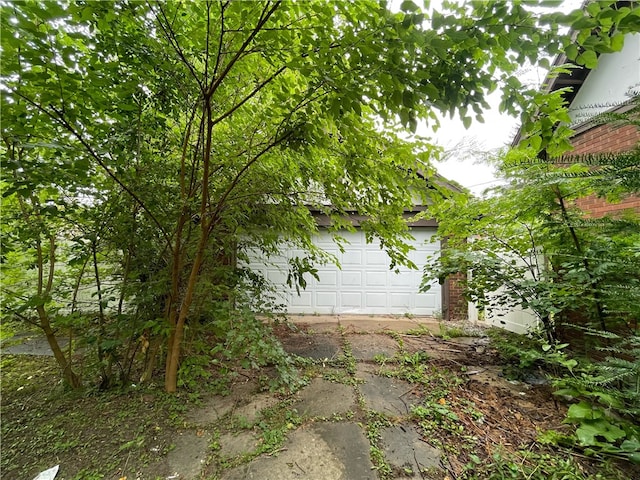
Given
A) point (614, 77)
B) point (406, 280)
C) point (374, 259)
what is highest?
point (614, 77)

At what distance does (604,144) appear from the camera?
12.0 feet

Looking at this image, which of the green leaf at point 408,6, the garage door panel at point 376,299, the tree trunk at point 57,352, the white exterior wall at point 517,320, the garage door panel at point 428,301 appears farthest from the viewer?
the garage door panel at point 376,299

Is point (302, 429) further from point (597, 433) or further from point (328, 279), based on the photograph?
point (328, 279)

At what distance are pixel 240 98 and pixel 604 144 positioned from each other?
472 centimetres

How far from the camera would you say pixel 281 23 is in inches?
60.5

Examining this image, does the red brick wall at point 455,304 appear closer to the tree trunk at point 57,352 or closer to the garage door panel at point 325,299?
the garage door panel at point 325,299

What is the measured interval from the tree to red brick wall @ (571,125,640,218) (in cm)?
313

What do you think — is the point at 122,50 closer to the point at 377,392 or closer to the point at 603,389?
the point at 377,392

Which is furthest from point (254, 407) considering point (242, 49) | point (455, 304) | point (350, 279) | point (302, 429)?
point (455, 304)

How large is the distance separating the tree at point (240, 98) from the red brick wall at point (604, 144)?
3129mm

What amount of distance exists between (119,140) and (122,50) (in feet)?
1.77

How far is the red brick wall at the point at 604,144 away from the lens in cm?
325

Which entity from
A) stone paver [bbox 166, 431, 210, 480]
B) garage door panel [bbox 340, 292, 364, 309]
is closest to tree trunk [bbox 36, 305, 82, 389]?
stone paver [bbox 166, 431, 210, 480]

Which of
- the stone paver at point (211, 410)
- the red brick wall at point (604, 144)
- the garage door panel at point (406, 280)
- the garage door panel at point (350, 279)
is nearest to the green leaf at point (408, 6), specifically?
the stone paver at point (211, 410)
